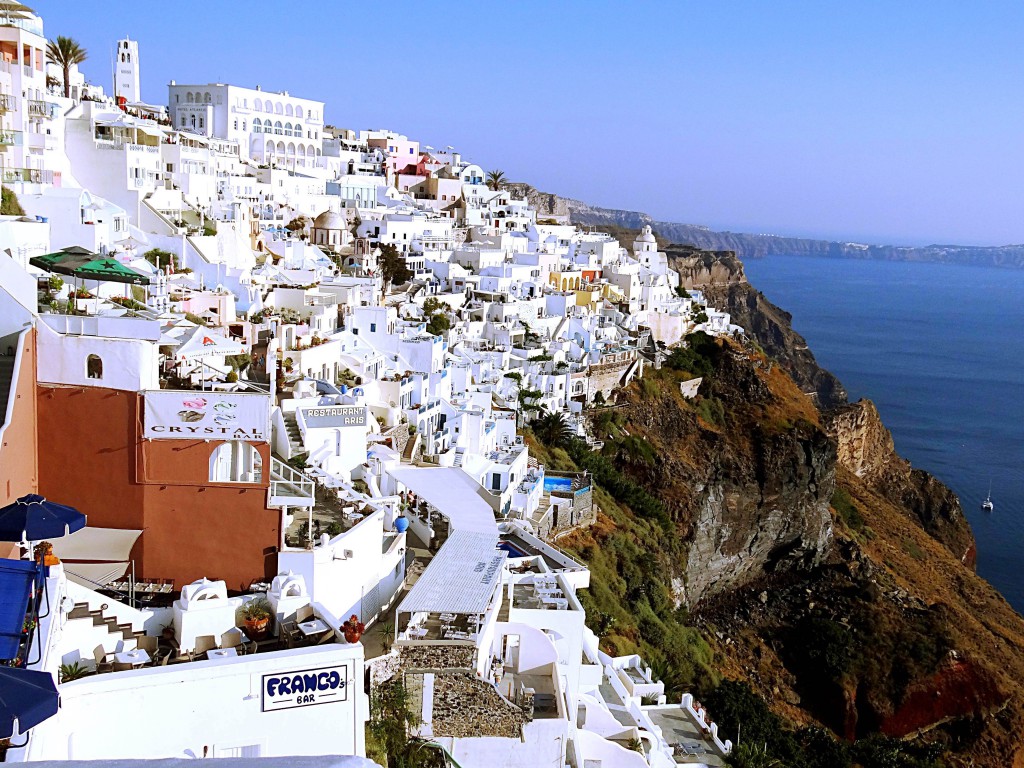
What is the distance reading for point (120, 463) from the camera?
1291cm

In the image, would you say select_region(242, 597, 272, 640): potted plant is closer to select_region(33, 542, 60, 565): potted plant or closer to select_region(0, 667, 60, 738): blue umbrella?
select_region(33, 542, 60, 565): potted plant

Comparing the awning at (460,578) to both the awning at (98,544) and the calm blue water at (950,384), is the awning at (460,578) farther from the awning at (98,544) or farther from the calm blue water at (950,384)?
the calm blue water at (950,384)

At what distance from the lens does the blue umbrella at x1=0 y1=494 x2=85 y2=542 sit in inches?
376

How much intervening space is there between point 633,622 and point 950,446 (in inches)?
2198

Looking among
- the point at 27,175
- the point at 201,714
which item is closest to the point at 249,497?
the point at 201,714

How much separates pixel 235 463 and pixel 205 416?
0.80 meters

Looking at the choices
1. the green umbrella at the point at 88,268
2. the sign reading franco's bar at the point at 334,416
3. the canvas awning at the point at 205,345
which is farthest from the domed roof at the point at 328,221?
the green umbrella at the point at 88,268

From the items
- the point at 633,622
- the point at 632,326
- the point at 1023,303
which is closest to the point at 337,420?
the point at 633,622

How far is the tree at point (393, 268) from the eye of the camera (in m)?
40.5

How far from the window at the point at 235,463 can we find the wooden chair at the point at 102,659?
3.29 meters

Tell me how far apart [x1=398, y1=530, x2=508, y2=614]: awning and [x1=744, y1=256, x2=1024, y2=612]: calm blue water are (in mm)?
43163

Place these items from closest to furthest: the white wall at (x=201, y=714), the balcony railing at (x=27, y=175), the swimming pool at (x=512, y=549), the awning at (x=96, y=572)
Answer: the white wall at (x=201, y=714), the awning at (x=96, y=572), the swimming pool at (x=512, y=549), the balcony railing at (x=27, y=175)

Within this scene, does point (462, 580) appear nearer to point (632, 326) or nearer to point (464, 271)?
point (464, 271)

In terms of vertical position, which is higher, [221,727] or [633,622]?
[221,727]
